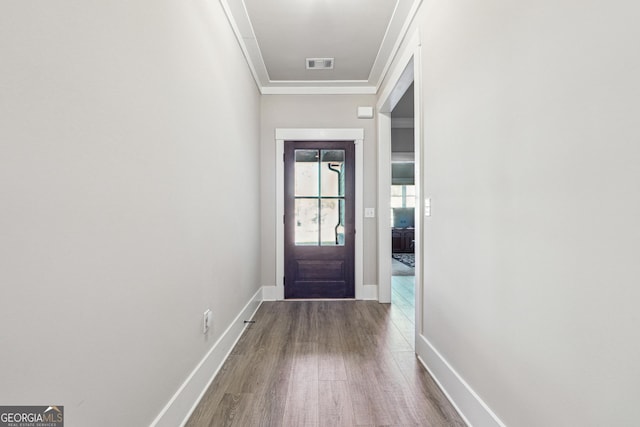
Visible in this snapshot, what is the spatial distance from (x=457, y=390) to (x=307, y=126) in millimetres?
3182

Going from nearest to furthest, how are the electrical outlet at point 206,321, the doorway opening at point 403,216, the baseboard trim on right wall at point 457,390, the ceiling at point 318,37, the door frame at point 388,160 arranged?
the baseboard trim on right wall at point 457,390 < the electrical outlet at point 206,321 < the door frame at point 388,160 < the ceiling at point 318,37 < the doorway opening at point 403,216

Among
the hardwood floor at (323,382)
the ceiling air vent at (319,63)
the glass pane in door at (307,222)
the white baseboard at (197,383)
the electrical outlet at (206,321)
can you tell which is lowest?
the hardwood floor at (323,382)

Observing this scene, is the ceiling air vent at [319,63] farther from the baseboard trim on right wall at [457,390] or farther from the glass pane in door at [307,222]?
the baseboard trim on right wall at [457,390]

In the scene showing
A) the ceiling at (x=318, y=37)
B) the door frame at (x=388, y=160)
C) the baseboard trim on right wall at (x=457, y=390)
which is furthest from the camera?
the ceiling at (x=318, y=37)

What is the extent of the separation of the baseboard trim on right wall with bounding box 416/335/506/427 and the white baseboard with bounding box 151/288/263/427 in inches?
55.6

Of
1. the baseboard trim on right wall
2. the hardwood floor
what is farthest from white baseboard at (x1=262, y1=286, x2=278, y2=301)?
the baseboard trim on right wall

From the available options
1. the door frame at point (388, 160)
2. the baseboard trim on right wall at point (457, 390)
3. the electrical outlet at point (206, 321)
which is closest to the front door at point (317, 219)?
the door frame at point (388, 160)

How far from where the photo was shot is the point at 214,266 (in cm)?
207

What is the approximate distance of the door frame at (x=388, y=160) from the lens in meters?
2.28

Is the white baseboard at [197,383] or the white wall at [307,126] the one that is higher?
the white wall at [307,126]

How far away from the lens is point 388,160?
3758 millimetres

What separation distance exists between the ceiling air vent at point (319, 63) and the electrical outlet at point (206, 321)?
2.69 metres

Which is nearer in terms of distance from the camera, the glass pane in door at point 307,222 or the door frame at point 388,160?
the door frame at point 388,160

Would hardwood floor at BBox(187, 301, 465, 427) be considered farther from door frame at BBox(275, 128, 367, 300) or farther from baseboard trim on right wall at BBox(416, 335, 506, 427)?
door frame at BBox(275, 128, 367, 300)
